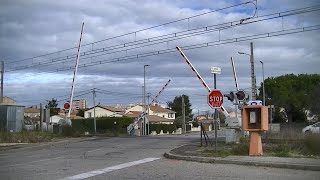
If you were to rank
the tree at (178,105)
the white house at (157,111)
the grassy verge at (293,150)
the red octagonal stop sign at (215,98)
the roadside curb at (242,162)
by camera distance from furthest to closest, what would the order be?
1. the tree at (178,105)
2. the white house at (157,111)
3. the red octagonal stop sign at (215,98)
4. the grassy verge at (293,150)
5. the roadside curb at (242,162)

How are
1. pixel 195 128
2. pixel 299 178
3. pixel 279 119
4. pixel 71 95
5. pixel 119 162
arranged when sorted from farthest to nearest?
pixel 195 128
pixel 279 119
pixel 71 95
pixel 119 162
pixel 299 178

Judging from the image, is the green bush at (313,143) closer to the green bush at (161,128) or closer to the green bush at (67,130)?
the green bush at (67,130)

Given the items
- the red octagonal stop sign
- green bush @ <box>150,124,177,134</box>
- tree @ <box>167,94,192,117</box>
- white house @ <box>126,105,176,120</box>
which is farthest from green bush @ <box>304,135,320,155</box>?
tree @ <box>167,94,192,117</box>

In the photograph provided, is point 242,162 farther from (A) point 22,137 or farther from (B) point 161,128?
(B) point 161,128

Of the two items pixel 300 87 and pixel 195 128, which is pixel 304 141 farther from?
pixel 195 128

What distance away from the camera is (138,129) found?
183 feet

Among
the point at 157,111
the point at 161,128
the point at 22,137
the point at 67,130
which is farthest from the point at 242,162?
the point at 157,111

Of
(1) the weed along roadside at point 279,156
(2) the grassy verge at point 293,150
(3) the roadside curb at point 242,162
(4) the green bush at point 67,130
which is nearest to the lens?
(3) the roadside curb at point 242,162

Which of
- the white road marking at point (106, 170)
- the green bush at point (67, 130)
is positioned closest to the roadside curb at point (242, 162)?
the white road marking at point (106, 170)

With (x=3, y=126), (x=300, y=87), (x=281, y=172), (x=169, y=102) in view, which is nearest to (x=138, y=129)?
(x=3, y=126)

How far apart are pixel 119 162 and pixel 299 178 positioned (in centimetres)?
694

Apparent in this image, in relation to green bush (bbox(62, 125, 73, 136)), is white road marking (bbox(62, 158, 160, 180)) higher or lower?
lower

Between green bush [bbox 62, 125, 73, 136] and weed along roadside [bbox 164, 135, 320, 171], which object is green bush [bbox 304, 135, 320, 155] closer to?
weed along roadside [bbox 164, 135, 320, 171]

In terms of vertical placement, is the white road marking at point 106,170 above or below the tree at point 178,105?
below
